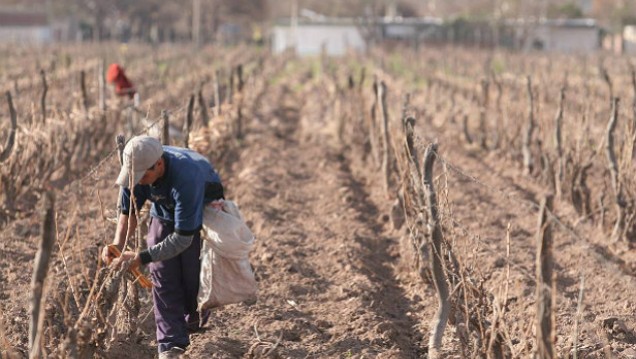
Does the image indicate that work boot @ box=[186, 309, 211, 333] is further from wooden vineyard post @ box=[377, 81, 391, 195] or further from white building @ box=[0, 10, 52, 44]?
white building @ box=[0, 10, 52, 44]

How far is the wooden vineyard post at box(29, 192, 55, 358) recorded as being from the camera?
11.5 feet

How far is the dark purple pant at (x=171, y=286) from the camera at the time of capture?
16.5 feet

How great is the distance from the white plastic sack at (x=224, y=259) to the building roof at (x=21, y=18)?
170ft

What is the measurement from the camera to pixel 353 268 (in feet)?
23.4

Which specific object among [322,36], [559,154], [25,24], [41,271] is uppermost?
[41,271]

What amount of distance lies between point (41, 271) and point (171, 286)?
1431mm

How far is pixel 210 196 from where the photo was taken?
200 inches

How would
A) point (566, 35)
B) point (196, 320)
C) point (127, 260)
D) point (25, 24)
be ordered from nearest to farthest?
1. point (127, 260)
2. point (196, 320)
3. point (566, 35)
4. point (25, 24)

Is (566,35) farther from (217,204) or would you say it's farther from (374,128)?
(217,204)

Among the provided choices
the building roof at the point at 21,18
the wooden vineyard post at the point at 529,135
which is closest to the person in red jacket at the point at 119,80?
the wooden vineyard post at the point at 529,135

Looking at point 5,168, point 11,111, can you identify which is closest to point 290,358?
point 5,168

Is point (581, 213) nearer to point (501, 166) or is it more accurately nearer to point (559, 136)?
point (559, 136)

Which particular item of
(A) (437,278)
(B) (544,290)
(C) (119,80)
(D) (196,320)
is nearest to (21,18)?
(C) (119,80)

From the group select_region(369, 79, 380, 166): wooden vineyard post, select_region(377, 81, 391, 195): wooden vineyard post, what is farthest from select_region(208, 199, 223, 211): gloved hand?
select_region(369, 79, 380, 166): wooden vineyard post
